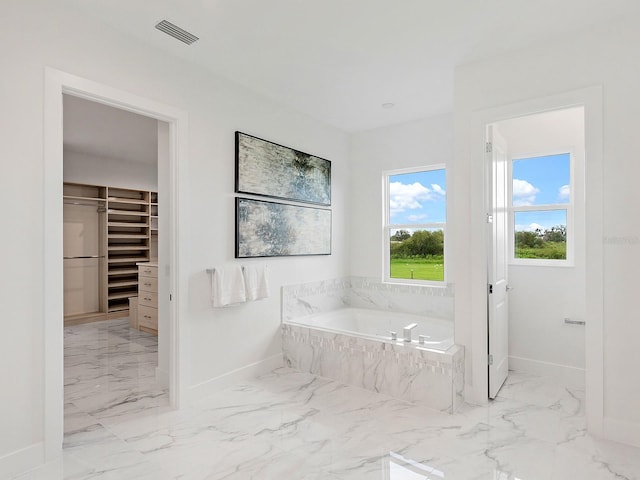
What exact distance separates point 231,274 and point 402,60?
84.3 inches

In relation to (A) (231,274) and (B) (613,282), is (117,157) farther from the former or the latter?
(B) (613,282)

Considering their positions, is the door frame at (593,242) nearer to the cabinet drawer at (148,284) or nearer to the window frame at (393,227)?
the window frame at (393,227)

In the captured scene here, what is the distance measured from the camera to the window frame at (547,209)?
3416 millimetres

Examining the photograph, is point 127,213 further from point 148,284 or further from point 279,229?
point 279,229

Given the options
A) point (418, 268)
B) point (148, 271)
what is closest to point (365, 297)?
point (418, 268)

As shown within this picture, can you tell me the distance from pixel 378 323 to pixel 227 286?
1.92 meters

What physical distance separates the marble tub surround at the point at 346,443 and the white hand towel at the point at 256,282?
823 mm

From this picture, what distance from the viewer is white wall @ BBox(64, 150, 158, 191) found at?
5.62 metres

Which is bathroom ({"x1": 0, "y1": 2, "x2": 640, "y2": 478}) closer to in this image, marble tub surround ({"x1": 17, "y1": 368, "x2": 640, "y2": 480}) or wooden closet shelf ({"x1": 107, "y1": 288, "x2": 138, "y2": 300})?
marble tub surround ({"x1": 17, "y1": 368, "x2": 640, "y2": 480})

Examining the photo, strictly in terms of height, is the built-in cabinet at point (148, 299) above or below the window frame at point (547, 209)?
below

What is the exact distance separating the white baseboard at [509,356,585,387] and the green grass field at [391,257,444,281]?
1.08 m

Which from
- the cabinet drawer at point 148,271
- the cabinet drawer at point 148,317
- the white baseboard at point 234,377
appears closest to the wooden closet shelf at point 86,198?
the cabinet drawer at point 148,271

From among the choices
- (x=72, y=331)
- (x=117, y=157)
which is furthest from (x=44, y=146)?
(x=117, y=157)

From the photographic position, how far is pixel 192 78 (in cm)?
289
